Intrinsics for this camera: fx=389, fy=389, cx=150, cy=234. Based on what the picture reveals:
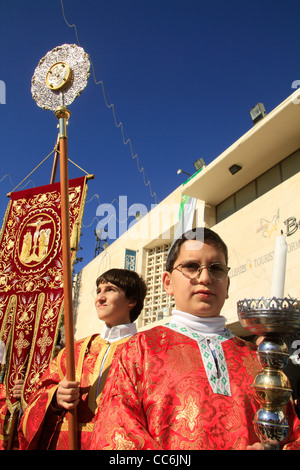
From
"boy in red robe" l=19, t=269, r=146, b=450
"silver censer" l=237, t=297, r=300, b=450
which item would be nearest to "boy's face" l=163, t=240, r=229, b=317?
"silver censer" l=237, t=297, r=300, b=450

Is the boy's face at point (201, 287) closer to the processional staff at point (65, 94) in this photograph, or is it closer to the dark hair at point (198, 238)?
the dark hair at point (198, 238)

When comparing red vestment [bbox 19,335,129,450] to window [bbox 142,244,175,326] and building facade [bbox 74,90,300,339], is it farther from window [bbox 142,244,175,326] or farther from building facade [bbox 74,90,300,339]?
window [bbox 142,244,175,326]

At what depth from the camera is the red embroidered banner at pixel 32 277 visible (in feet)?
10.5

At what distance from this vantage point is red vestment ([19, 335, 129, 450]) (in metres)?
1.87

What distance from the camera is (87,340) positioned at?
7.47ft

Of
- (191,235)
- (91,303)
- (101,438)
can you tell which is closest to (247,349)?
(191,235)

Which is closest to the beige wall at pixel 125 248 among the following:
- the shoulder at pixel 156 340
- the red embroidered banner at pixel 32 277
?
the red embroidered banner at pixel 32 277

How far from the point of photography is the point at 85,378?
2082 mm

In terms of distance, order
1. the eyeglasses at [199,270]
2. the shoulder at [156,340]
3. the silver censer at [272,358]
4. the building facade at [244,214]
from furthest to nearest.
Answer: the building facade at [244,214]
the eyeglasses at [199,270]
the shoulder at [156,340]
the silver censer at [272,358]

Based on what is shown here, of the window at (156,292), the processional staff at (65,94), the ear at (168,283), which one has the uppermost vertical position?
the window at (156,292)

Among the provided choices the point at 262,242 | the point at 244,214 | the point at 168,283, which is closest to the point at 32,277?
the point at 168,283

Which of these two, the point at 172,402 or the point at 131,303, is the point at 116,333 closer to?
the point at 131,303

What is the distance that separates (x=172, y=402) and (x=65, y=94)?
6.00 feet

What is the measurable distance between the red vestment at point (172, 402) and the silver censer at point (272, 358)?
0.26m
